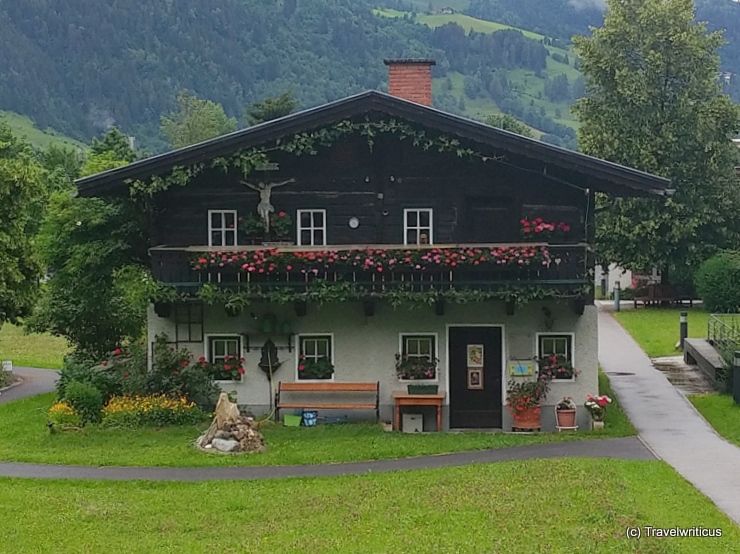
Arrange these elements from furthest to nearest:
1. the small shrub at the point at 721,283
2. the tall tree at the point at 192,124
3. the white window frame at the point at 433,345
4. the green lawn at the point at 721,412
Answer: the tall tree at the point at 192,124, the small shrub at the point at 721,283, the white window frame at the point at 433,345, the green lawn at the point at 721,412

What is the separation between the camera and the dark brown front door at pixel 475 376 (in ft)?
74.1

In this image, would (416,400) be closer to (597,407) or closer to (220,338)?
(597,407)

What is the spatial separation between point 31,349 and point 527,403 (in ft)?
94.5

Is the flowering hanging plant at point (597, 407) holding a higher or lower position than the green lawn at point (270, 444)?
higher

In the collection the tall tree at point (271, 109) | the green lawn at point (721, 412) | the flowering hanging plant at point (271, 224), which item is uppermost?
the tall tree at point (271, 109)

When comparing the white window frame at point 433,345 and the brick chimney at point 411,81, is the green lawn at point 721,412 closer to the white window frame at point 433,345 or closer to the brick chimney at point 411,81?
the white window frame at point 433,345

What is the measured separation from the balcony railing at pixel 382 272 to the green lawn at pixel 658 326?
13539mm

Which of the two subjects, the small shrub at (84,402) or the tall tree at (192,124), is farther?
the tall tree at (192,124)

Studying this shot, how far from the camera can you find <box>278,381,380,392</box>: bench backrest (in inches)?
879

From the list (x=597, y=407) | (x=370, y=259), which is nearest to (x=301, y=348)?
(x=370, y=259)

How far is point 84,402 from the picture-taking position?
71.2 ft

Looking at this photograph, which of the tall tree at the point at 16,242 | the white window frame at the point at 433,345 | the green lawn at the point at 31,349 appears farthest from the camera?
the green lawn at the point at 31,349

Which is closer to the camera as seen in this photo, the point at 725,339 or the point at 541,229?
the point at 541,229

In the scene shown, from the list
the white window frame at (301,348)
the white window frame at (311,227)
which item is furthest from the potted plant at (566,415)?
the white window frame at (311,227)
